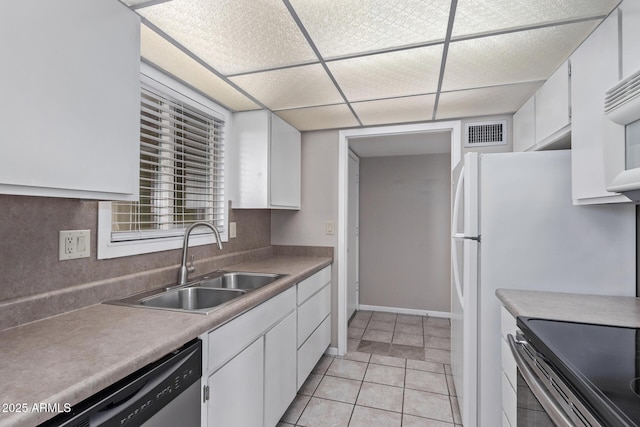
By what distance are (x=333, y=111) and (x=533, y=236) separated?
5.18ft

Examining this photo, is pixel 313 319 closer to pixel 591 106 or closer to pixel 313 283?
pixel 313 283

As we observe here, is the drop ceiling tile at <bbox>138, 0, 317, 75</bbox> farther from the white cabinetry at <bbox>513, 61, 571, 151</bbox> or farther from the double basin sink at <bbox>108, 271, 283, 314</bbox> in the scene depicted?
the white cabinetry at <bbox>513, 61, 571, 151</bbox>

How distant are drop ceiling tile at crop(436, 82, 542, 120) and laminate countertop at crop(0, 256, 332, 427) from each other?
1873 mm

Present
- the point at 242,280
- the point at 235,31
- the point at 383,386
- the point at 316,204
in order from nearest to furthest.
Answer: the point at 235,31, the point at 242,280, the point at 383,386, the point at 316,204

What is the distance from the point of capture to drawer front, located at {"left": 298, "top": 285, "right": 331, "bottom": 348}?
209 centimetres

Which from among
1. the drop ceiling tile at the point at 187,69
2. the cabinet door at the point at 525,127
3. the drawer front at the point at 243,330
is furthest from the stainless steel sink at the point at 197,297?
the cabinet door at the point at 525,127

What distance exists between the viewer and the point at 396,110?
236 cm

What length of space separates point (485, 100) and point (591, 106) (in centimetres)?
90

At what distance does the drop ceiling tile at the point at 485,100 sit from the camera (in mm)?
1951

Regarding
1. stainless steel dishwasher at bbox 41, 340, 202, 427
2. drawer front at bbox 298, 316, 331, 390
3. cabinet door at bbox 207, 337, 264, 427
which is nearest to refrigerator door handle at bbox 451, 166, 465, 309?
drawer front at bbox 298, 316, 331, 390

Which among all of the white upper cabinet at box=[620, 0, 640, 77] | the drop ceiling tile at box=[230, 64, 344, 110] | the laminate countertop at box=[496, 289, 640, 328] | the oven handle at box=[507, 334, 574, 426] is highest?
the drop ceiling tile at box=[230, 64, 344, 110]

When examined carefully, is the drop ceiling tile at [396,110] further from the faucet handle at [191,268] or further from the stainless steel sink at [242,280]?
the faucet handle at [191,268]

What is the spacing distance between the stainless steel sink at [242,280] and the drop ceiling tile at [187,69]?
1.20 m

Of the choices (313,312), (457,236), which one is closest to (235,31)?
(457,236)
